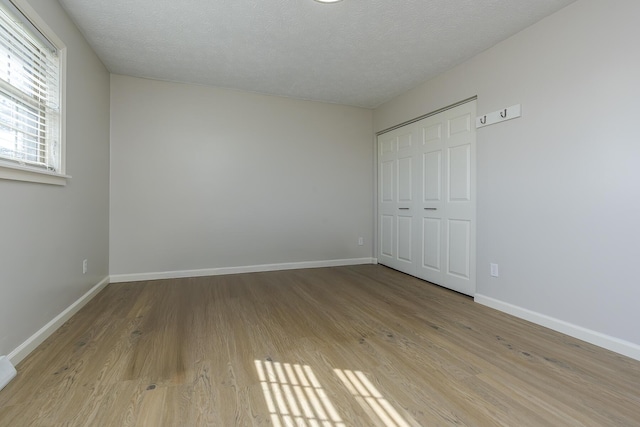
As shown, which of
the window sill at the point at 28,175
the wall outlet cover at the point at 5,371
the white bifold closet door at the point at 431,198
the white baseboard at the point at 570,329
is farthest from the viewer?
the white bifold closet door at the point at 431,198

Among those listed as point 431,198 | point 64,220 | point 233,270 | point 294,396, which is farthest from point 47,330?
point 431,198

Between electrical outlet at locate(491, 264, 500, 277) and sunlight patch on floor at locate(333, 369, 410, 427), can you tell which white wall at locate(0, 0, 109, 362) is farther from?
electrical outlet at locate(491, 264, 500, 277)

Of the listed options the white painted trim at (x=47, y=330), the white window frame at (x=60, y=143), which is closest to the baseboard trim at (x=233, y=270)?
the white painted trim at (x=47, y=330)

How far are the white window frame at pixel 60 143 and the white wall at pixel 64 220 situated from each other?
0.17 ft

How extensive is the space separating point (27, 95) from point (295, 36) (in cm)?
202

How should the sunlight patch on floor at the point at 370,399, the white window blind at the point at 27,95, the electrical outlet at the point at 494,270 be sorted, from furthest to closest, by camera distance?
the electrical outlet at the point at 494,270 < the white window blind at the point at 27,95 < the sunlight patch on floor at the point at 370,399

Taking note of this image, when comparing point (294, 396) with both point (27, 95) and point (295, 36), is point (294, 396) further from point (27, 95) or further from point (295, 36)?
point (295, 36)

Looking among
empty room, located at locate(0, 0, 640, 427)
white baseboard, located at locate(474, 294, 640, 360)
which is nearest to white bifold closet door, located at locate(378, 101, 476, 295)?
empty room, located at locate(0, 0, 640, 427)

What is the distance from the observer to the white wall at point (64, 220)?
1711mm

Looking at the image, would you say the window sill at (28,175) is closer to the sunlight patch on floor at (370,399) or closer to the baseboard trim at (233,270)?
the baseboard trim at (233,270)

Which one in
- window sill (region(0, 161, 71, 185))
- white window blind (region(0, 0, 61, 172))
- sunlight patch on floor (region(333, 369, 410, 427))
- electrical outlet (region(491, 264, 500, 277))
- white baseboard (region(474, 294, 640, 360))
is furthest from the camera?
electrical outlet (region(491, 264, 500, 277))

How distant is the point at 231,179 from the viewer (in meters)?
3.99

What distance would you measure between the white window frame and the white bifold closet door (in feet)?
11.7

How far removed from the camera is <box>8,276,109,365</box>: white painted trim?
1.72 metres
